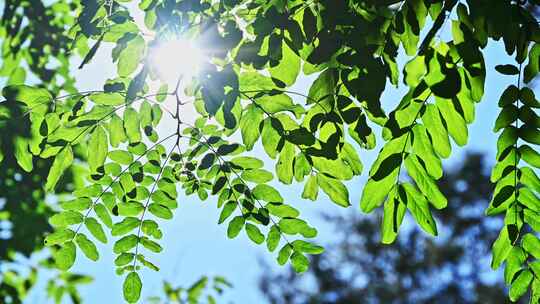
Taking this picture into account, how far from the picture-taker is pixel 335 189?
6.24ft

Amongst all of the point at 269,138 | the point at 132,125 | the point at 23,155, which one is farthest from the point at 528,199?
the point at 23,155

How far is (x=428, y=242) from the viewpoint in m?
23.5

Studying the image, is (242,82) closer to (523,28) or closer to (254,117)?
(254,117)

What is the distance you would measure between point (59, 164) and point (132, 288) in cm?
52

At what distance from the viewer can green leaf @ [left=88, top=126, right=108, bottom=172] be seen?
193 centimetres

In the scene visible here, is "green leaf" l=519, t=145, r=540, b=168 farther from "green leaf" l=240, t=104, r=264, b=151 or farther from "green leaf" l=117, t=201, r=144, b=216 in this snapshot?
"green leaf" l=117, t=201, r=144, b=216

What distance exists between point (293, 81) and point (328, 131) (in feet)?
0.63

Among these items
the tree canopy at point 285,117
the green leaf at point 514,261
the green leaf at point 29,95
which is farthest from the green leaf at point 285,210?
the green leaf at point 29,95

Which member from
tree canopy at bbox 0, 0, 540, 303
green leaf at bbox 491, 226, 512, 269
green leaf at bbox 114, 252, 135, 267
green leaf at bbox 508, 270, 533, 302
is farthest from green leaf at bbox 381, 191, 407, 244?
green leaf at bbox 114, 252, 135, 267

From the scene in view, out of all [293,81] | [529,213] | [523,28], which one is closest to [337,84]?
[293,81]

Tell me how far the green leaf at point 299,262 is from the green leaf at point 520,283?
74 centimetres

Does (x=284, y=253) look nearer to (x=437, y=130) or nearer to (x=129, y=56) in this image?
(x=437, y=130)

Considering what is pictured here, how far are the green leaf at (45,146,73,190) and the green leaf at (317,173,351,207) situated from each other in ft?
2.86

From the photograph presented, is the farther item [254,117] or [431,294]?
[431,294]
